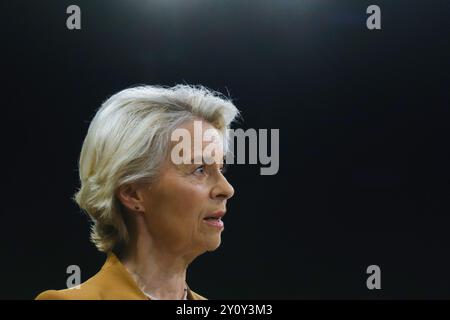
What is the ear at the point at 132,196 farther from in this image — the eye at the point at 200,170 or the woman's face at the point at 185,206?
the eye at the point at 200,170

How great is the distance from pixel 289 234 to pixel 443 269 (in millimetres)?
776

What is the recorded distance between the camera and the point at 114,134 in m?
1.83

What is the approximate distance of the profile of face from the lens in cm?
182

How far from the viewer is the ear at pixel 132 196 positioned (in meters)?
1.85

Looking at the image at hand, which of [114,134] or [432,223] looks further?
[432,223]

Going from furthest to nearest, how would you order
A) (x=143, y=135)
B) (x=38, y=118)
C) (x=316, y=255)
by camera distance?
1. (x=316, y=255)
2. (x=38, y=118)
3. (x=143, y=135)

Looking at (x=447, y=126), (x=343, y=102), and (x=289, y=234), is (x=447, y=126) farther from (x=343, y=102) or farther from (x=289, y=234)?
(x=289, y=234)

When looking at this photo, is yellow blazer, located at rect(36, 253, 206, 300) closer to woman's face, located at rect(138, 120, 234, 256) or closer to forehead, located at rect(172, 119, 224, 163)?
woman's face, located at rect(138, 120, 234, 256)

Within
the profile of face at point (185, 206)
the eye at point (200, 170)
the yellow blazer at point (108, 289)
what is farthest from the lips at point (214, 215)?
the yellow blazer at point (108, 289)

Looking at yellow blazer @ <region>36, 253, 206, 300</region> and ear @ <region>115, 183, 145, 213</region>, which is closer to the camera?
yellow blazer @ <region>36, 253, 206, 300</region>

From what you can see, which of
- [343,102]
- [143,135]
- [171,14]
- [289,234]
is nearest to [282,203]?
[289,234]

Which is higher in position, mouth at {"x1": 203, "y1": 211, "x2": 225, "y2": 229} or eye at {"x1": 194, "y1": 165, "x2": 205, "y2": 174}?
eye at {"x1": 194, "y1": 165, "x2": 205, "y2": 174}

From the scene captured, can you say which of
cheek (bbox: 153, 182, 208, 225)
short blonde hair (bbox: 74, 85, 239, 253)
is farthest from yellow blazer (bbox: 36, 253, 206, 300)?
cheek (bbox: 153, 182, 208, 225)

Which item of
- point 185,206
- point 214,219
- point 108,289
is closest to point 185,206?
point 185,206
